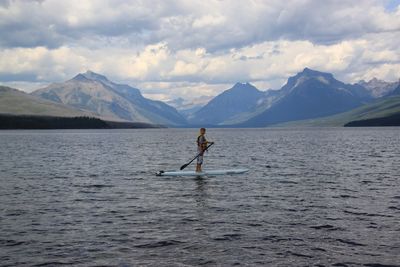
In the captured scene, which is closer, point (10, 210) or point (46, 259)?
point (46, 259)

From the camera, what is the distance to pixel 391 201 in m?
32.6

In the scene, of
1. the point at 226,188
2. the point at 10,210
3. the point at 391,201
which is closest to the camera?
the point at 10,210

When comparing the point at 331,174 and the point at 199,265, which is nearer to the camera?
the point at 199,265

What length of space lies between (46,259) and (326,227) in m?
14.9

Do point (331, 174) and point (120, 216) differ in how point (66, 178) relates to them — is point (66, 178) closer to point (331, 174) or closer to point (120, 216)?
point (120, 216)

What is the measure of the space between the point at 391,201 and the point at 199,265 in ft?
66.2

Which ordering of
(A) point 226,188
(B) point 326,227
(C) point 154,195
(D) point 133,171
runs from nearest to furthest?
1. (B) point 326,227
2. (C) point 154,195
3. (A) point 226,188
4. (D) point 133,171

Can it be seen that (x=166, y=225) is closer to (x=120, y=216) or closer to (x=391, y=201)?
(x=120, y=216)

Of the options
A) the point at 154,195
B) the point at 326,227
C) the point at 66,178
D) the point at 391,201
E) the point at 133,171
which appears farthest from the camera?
the point at 133,171

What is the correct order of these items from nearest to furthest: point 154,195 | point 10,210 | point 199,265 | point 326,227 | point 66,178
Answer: point 199,265 → point 326,227 → point 10,210 → point 154,195 → point 66,178

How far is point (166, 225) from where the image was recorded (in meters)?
25.4

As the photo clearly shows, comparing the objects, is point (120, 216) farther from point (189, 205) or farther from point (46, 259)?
point (46, 259)

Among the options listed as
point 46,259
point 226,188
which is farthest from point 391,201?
Result: point 46,259

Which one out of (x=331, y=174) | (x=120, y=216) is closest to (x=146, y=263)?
(x=120, y=216)
